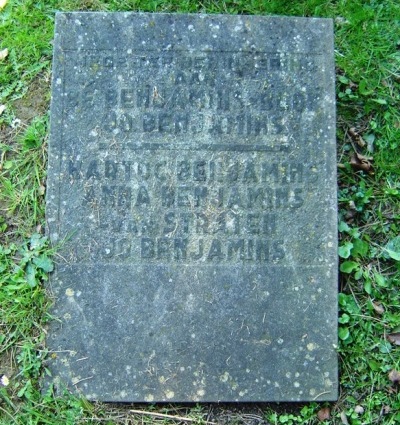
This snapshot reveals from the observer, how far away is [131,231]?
9.13 feet

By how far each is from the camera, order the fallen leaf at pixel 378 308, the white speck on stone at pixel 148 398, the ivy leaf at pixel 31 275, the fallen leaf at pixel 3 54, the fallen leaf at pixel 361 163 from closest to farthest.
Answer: the white speck on stone at pixel 148 398, the ivy leaf at pixel 31 275, the fallen leaf at pixel 378 308, the fallen leaf at pixel 361 163, the fallen leaf at pixel 3 54

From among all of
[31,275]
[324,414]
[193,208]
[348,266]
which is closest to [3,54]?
[31,275]

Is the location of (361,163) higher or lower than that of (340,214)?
higher

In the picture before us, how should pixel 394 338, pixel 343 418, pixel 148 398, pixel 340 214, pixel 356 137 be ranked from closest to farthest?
pixel 148 398 < pixel 343 418 < pixel 394 338 < pixel 340 214 < pixel 356 137

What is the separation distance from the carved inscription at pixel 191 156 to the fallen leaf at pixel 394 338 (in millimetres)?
722

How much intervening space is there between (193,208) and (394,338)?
1.24 meters

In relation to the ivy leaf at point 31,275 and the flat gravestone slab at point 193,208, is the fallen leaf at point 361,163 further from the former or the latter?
the ivy leaf at point 31,275

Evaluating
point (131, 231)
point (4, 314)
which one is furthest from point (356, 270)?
point (4, 314)

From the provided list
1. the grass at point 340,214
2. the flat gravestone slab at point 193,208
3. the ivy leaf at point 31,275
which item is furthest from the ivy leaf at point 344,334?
the ivy leaf at point 31,275

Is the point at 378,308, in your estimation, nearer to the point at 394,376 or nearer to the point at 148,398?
the point at 394,376

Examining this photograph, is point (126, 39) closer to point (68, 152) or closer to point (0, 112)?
point (68, 152)

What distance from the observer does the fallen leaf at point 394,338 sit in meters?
2.93

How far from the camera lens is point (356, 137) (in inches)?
125

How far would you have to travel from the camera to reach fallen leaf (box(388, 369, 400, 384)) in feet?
9.36
